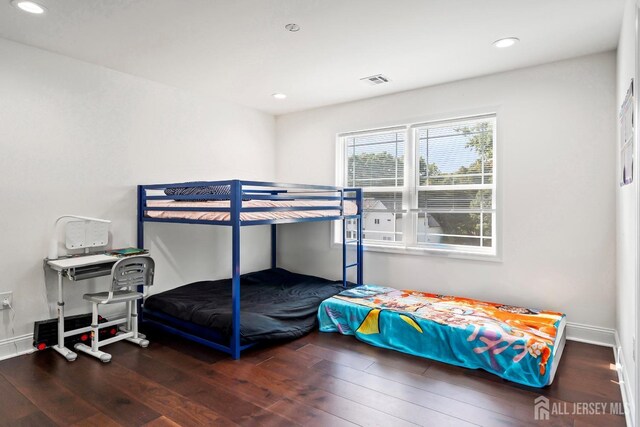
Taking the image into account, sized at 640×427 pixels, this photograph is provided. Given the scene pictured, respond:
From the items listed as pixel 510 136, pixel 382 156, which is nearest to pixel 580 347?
pixel 510 136

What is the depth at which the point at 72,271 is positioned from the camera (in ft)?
9.09

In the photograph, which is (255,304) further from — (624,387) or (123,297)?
(624,387)

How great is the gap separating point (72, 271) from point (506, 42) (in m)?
3.63

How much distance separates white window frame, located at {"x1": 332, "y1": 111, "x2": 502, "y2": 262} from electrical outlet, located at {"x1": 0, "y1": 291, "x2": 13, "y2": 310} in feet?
10.00

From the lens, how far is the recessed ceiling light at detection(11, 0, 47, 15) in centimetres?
224

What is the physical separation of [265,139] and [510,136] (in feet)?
9.43

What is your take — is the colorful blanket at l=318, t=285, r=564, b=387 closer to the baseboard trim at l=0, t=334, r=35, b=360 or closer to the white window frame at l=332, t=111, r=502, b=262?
the white window frame at l=332, t=111, r=502, b=262

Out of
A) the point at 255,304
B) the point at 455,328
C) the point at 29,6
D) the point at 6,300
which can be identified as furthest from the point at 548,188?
the point at 6,300

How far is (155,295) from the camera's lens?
3549 millimetres

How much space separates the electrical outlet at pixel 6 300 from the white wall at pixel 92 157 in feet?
0.11

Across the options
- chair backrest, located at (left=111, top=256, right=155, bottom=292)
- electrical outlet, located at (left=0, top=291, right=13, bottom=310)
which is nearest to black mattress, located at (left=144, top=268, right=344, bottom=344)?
chair backrest, located at (left=111, top=256, right=155, bottom=292)

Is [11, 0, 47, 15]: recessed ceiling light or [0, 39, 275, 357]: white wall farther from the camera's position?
[0, 39, 275, 357]: white wall

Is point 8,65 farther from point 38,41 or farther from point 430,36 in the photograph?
point 430,36

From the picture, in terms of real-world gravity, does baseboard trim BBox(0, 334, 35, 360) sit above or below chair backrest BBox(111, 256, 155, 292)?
below
